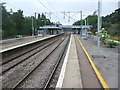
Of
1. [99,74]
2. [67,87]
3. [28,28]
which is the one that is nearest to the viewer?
[67,87]

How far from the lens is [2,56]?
43.5ft

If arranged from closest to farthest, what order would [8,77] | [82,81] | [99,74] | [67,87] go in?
[67,87] < [82,81] < [99,74] < [8,77]

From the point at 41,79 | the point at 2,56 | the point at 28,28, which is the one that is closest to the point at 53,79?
the point at 41,79

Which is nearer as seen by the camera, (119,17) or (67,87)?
(67,87)

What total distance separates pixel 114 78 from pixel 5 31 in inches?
1652

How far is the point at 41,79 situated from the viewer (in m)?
7.58

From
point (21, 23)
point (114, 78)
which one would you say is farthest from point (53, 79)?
point (21, 23)

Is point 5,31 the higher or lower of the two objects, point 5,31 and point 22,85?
the higher

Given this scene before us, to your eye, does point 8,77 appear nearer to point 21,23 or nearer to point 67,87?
point 67,87

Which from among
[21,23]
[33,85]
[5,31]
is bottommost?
[33,85]

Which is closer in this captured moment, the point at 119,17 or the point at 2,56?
the point at 2,56

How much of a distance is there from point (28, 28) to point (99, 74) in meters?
60.4

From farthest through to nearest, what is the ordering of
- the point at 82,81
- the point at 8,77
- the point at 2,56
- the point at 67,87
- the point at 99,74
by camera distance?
the point at 2,56, the point at 8,77, the point at 99,74, the point at 82,81, the point at 67,87

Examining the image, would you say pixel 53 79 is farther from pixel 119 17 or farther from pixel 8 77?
pixel 119 17
